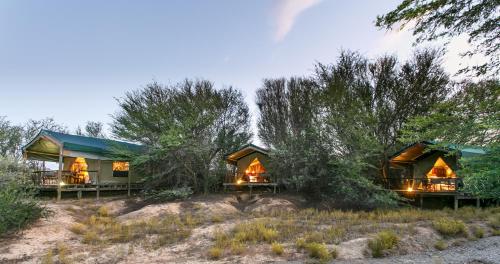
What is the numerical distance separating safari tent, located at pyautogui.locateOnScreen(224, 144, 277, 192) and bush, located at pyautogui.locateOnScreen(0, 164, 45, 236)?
35.3 feet

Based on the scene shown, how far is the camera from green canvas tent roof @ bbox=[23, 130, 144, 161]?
17422mm

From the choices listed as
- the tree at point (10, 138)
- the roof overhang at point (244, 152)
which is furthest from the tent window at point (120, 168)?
the tree at point (10, 138)

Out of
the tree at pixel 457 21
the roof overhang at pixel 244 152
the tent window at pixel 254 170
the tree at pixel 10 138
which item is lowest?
the tent window at pixel 254 170

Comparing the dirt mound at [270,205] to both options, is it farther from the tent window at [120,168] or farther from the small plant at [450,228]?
the tent window at [120,168]

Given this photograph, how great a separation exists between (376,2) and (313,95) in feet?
40.1

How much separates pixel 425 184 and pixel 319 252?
12.8 meters

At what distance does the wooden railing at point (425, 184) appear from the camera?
55.0 ft

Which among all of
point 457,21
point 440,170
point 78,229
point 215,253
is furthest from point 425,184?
point 78,229

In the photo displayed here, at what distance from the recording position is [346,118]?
1755cm

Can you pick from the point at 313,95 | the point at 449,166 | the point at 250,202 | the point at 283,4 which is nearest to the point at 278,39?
the point at 283,4

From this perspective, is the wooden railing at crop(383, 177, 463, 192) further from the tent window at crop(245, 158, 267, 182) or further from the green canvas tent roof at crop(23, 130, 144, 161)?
the green canvas tent roof at crop(23, 130, 144, 161)

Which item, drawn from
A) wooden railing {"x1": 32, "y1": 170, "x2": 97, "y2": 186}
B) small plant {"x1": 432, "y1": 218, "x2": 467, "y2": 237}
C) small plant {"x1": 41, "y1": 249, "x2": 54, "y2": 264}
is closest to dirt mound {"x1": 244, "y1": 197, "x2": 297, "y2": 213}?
small plant {"x1": 432, "y1": 218, "x2": 467, "y2": 237}

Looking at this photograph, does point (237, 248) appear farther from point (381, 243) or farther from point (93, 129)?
point (93, 129)

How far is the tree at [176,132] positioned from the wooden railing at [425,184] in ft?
33.7
